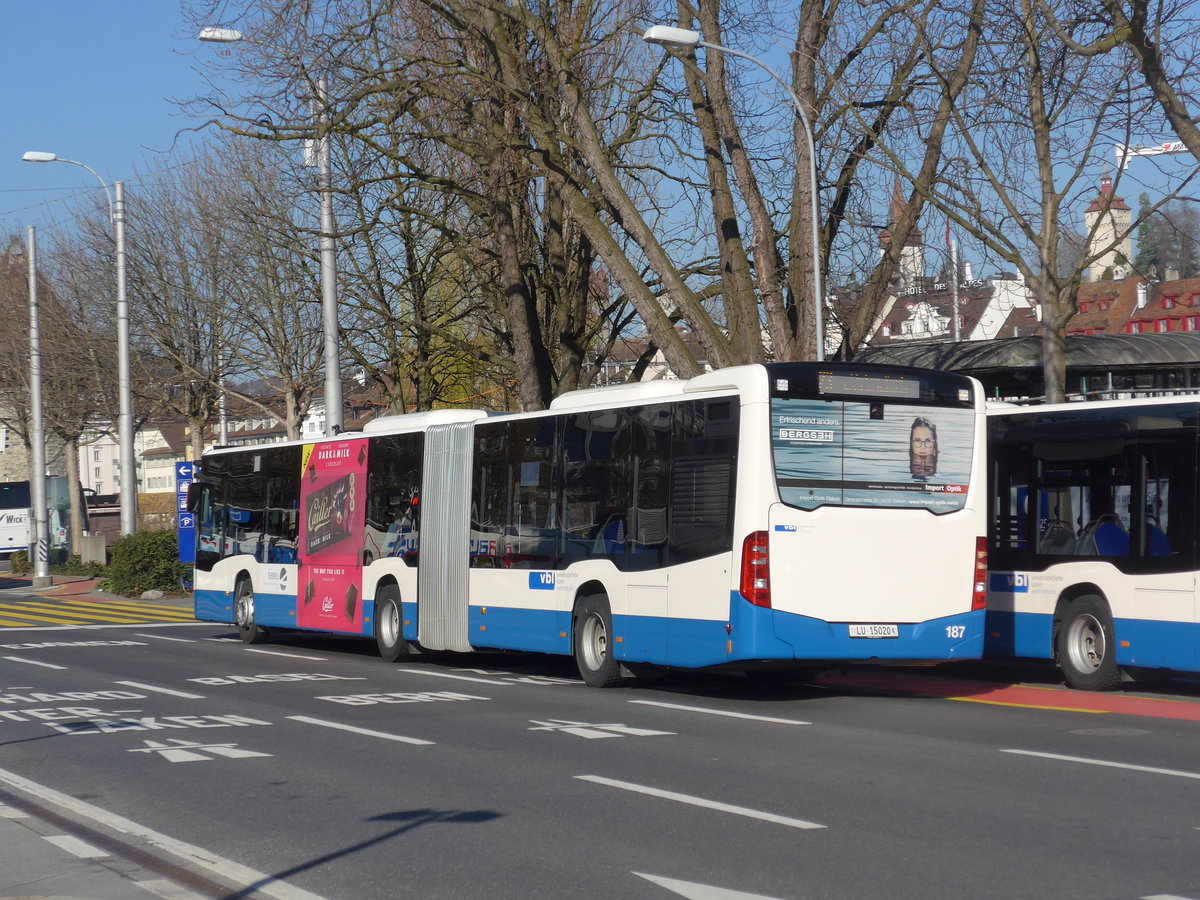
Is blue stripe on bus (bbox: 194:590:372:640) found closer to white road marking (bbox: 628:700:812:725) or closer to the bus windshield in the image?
white road marking (bbox: 628:700:812:725)

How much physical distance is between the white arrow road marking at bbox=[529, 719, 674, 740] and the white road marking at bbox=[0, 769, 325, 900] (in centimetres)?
399

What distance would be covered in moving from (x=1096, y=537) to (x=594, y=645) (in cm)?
522

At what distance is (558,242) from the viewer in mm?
28047

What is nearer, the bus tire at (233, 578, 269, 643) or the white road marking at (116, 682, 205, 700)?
the white road marking at (116, 682, 205, 700)

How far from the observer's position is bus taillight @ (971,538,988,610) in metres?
14.2

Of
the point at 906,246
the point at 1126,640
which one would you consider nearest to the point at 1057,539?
the point at 1126,640

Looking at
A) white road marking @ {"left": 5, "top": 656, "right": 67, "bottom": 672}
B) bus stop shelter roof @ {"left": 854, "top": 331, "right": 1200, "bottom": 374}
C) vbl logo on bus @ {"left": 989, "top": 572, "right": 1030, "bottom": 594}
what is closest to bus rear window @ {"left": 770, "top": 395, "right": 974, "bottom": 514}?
vbl logo on bus @ {"left": 989, "top": 572, "right": 1030, "bottom": 594}

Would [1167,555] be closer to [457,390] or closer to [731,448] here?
[731,448]

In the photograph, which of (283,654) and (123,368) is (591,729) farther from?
(123,368)

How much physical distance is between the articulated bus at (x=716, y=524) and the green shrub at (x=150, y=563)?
63.4 ft

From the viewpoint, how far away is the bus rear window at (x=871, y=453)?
13594 millimetres

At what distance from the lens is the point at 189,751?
11297mm

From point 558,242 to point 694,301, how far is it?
21.8 ft

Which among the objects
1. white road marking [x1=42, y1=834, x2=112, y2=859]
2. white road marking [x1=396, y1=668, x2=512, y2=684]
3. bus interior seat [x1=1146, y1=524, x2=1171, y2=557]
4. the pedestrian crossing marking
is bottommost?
the pedestrian crossing marking
